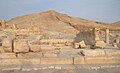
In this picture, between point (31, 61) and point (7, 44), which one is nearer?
point (31, 61)

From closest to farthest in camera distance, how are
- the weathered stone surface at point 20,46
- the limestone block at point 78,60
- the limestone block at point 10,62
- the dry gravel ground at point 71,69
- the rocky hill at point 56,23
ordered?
1. the dry gravel ground at point 71,69
2. the limestone block at point 10,62
3. the limestone block at point 78,60
4. the weathered stone surface at point 20,46
5. the rocky hill at point 56,23

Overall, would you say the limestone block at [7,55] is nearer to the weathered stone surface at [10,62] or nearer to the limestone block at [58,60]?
the weathered stone surface at [10,62]

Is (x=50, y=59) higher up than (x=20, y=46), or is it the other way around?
(x=20, y=46)

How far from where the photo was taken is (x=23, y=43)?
8.37 metres

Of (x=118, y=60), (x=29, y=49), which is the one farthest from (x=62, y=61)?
(x=118, y=60)

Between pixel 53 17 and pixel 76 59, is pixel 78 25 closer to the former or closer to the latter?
pixel 53 17

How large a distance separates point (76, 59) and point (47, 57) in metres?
1.21

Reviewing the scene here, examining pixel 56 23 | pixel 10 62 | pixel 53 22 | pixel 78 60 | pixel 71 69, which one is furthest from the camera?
pixel 53 22

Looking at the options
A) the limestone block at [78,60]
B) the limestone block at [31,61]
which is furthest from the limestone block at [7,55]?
the limestone block at [78,60]

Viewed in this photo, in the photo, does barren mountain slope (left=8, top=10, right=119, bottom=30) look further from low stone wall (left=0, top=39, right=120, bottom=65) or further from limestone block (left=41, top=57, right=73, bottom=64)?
limestone block (left=41, top=57, right=73, bottom=64)

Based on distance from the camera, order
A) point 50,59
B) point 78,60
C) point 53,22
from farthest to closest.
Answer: point 53,22, point 78,60, point 50,59

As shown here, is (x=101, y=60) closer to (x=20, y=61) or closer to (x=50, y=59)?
(x=50, y=59)

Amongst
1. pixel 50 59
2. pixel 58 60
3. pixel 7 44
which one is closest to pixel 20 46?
pixel 7 44

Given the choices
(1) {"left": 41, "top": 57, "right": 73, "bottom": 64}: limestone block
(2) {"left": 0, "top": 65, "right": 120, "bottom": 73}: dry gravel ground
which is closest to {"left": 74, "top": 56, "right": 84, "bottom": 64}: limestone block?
(1) {"left": 41, "top": 57, "right": 73, "bottom": 64}: limestone block
